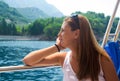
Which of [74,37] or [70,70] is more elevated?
[74,37]

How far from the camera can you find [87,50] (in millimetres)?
877

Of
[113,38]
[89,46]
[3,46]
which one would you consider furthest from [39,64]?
[3,46]

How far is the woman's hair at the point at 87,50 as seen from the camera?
866 millimetres

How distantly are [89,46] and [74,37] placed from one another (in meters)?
0.07

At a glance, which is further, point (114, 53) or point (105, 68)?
point (114, 53)

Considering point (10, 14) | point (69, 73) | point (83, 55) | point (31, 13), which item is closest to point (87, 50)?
point (83, 55)

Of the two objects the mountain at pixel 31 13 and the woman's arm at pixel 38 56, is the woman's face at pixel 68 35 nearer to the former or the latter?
the woman's arm at pixel 38 56

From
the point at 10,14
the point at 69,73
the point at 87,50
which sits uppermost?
the point at 87,50

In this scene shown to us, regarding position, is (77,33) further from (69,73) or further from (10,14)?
(10,14)

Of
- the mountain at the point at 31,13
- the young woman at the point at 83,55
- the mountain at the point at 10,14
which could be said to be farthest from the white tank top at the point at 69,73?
the mountain at the point at 31,13

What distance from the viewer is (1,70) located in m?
0.96

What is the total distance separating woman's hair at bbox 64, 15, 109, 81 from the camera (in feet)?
2.84

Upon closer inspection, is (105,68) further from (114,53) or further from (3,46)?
(3,46)

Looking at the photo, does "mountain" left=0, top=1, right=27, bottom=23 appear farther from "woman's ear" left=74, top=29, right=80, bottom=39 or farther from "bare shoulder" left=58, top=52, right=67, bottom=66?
"woman's ear" left=74, top=29, right=80, bottom=39
